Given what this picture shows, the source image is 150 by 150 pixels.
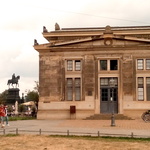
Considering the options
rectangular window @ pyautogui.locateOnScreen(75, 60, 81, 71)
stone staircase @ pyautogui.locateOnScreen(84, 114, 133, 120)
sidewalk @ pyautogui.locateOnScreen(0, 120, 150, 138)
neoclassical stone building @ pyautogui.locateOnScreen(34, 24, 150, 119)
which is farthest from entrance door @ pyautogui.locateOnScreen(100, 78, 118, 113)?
sidewalk @ pyautogui.locateOnScreen(0, 120, 150, 138)

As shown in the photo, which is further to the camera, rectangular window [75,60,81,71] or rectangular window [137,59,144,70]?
rectangular window [75,60,81,71]

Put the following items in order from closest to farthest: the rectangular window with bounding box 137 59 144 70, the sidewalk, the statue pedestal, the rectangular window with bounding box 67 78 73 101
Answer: the sidewalk < the rectangular window with bounding box 137 59 144 70 < the rectangular window with bounding box 67 78 73 101 < the statue pedestal

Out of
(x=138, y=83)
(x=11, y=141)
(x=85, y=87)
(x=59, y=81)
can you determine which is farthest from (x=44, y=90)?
(x=11, y=141)

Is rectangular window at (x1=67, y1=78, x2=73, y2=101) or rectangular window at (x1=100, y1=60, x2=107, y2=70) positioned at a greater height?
rectangular window at (x1=100, y1=60, x2=107, y2=70)

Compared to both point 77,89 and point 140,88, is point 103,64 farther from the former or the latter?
point 140,88

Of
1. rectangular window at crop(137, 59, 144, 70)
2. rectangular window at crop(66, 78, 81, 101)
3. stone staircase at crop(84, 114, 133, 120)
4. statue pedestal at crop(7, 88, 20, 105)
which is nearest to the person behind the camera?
stone staircase at crop(84, 114, 133, 120)

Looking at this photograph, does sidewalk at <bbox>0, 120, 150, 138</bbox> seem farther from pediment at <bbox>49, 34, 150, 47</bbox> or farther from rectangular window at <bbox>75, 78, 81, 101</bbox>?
pediment at <bbox>49, 34, 150, 47</bbox>

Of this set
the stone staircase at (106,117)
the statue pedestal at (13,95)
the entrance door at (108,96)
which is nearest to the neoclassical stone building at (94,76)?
the entrance door at (108,96)

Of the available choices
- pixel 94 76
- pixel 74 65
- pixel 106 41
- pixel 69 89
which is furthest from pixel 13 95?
pixel 106 41

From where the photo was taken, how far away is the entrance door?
39.8 metres

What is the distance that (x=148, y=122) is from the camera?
109ft

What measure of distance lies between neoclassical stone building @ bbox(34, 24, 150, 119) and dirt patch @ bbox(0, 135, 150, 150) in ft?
63.6

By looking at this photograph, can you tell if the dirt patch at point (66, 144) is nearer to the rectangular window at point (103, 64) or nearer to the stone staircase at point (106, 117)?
the stone staircase at point (106, 117)

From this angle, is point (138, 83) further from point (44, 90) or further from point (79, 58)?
point (44, 90)
